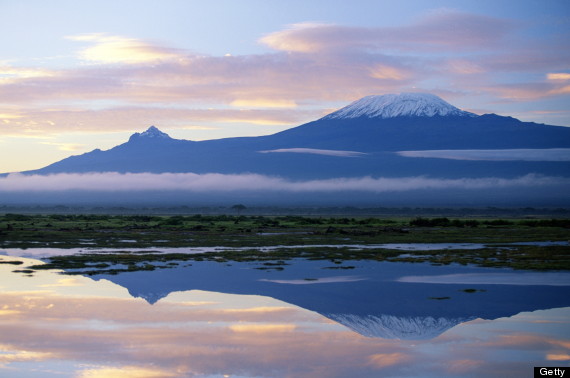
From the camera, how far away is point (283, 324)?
24062 mm

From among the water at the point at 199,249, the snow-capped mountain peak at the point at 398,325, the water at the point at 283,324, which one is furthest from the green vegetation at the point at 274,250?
the snow-capped mountain peak at the point at 398,325

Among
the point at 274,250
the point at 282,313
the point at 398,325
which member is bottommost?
the point at 398,325

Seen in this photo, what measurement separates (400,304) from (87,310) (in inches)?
429

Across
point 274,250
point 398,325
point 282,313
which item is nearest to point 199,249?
point 274,250

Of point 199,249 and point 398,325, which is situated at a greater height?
point 199,249

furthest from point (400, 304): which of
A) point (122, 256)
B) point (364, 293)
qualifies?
point (122, 256)

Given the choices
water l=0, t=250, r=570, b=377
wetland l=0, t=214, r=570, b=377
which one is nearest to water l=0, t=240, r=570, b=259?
wetland l=0, t=214, r=570, b=377

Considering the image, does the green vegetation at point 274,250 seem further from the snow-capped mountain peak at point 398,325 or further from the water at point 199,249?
the snow-capped mountain peak at point 398,325

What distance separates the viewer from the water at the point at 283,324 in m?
18.8

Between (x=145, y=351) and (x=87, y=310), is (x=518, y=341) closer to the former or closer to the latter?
(x=145, y=351)

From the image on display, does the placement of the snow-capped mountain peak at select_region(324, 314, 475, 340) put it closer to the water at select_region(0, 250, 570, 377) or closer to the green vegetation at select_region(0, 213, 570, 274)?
the water at select_region(0, 250, 570, 377)

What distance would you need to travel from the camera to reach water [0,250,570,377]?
1883 cm

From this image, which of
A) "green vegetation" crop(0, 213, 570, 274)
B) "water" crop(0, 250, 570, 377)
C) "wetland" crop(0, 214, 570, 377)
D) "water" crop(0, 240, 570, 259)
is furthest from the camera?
"water" crop(0, 240, 570, 259)

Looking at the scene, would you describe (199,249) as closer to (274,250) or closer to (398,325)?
(274,250)
